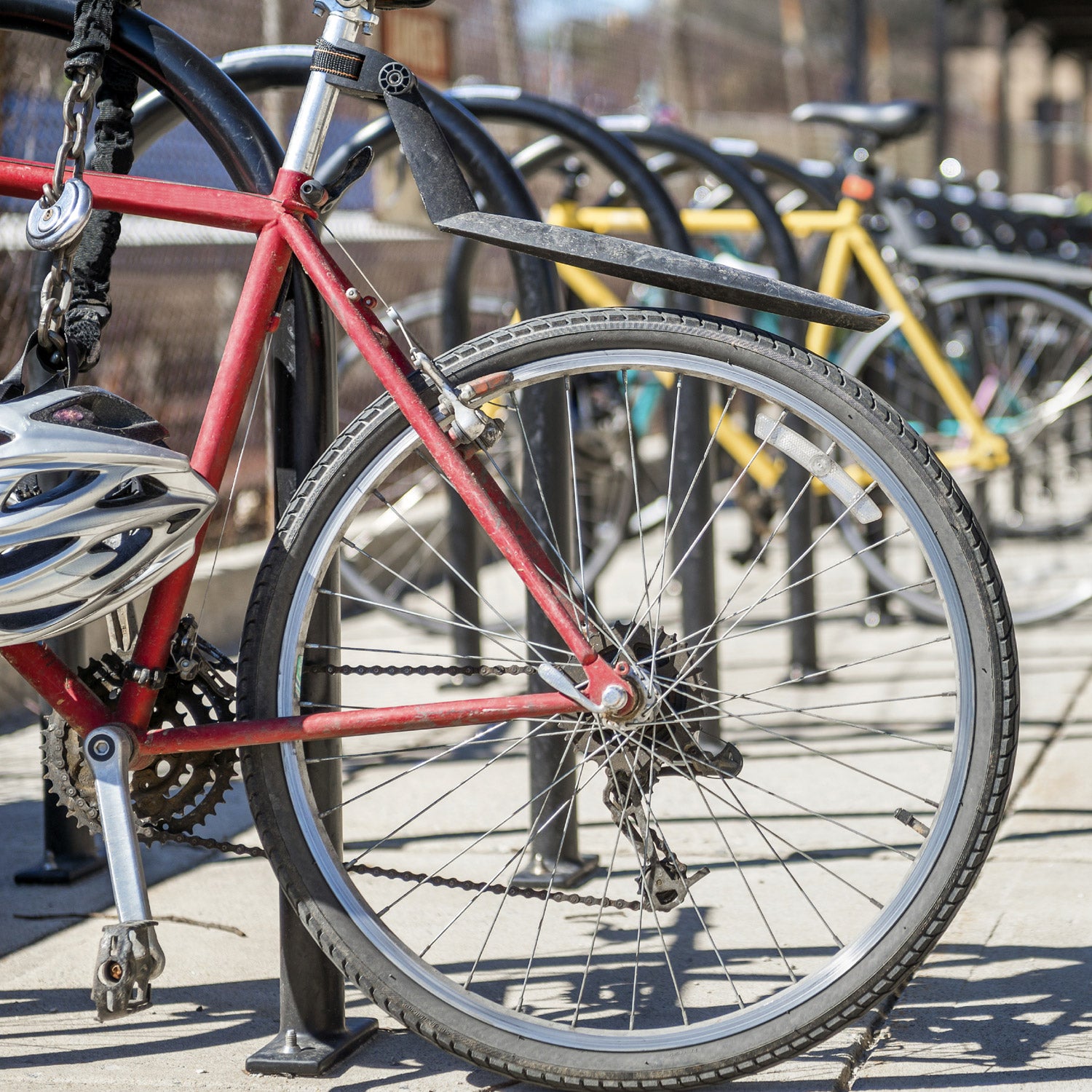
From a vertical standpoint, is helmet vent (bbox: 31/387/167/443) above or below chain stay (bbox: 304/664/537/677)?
above

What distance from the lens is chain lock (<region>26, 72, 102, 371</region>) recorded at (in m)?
1.96

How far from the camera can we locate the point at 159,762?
2.16 m

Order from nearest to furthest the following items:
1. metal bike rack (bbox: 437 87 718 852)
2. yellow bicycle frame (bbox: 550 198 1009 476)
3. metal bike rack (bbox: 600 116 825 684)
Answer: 1. metal bike rack (bbox: 437 87 718 852)
2. metal bike rack (bbox: 600 116 825 684)
3. yellow bicycle frame (bbox: 550 198 1009 476)

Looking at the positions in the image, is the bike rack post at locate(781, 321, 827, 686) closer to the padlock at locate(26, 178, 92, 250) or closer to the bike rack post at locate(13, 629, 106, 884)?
the bike rack post at locate(13, 629, 106, 884)

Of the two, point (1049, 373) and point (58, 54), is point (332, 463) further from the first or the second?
point (1049, 373)

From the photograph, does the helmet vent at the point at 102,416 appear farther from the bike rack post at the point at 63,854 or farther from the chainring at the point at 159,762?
the bike rack post at the point at 63,854

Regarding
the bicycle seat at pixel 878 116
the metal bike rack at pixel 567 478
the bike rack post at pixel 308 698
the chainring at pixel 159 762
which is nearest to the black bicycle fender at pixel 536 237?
the bike rack post at pixel 308 698

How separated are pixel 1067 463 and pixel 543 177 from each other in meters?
3.50

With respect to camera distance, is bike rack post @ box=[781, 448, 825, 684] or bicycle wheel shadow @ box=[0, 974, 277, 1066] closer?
bicycle wheel shadow @ box=[0, 974, 277, 1066]

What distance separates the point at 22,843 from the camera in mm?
3279

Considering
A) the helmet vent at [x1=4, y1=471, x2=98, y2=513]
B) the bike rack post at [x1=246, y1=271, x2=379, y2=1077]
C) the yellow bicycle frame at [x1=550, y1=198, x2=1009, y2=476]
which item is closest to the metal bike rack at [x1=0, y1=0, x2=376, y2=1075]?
the bike rack post at [x1=246, y1=271, x2=379, y2=1077]

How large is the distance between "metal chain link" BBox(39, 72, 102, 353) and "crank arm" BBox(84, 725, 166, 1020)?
56 cm

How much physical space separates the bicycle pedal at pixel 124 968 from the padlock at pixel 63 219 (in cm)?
92

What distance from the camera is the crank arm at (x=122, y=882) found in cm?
201
